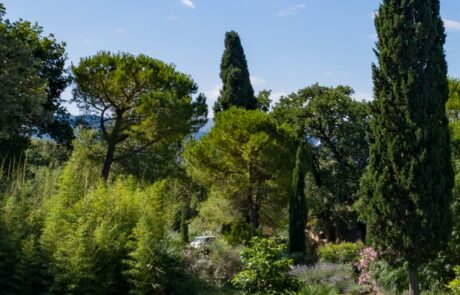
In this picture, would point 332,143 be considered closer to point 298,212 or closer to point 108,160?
point 298,212

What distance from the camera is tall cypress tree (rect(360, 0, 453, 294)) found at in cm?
731

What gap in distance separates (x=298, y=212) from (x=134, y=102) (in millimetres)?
7118

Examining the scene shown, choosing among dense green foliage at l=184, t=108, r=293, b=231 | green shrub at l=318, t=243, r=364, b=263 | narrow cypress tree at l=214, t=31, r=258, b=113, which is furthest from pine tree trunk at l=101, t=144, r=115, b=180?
green shrub at l=318, t=243, r=364, b=263

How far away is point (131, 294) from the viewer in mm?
6406

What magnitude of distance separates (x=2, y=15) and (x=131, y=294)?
6.87 meters

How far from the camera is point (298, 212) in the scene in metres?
16.1

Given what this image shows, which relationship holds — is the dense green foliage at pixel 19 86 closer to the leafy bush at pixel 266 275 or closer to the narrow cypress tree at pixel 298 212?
the leafy bush at pixel 266 275

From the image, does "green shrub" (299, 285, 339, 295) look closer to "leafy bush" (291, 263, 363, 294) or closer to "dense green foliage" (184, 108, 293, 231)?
"leafy bush" (291, 263, 363, 294)

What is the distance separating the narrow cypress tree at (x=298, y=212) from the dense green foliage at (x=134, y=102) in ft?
14.2

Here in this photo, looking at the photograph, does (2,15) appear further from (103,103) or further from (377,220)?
(377,220)

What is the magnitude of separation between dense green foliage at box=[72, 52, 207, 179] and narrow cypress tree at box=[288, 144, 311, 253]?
4320 millimetres

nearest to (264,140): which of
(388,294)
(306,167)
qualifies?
(306,167)

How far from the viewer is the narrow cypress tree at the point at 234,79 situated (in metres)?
22.3

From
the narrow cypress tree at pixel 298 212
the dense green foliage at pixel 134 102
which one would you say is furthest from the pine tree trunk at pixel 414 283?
the dense green foliage at pixel 134 102
